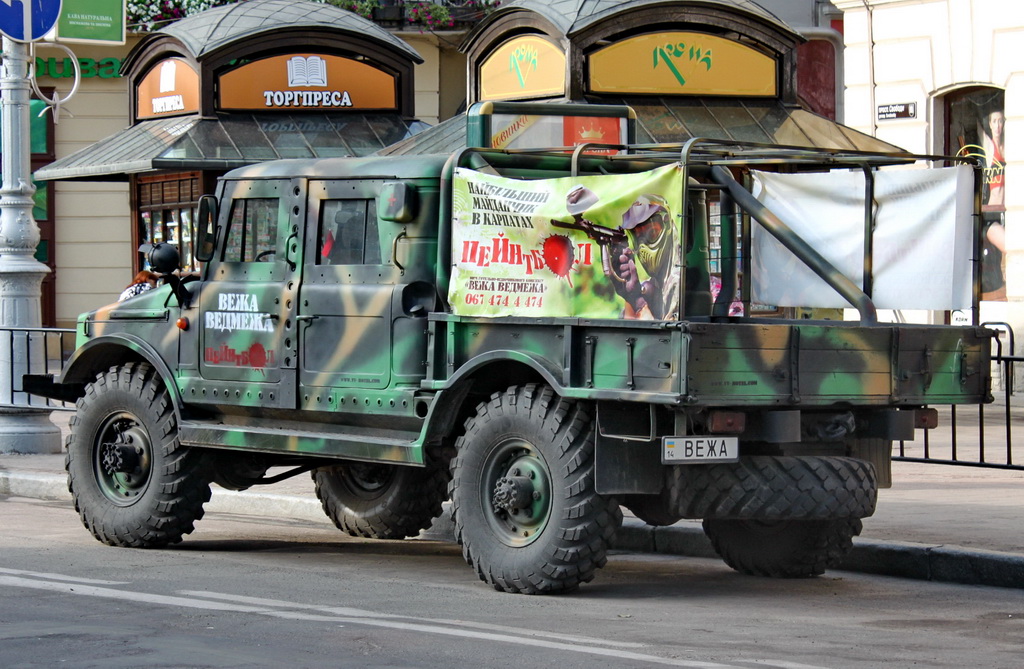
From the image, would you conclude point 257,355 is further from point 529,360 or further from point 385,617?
point 385,617

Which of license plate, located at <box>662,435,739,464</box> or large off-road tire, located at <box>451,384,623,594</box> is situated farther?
large off-road tire, located at <box>451,384,623,594</box>

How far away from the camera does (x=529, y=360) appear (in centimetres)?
822

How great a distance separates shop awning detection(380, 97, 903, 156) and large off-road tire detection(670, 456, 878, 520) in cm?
1082

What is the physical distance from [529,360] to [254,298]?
212 centimetres

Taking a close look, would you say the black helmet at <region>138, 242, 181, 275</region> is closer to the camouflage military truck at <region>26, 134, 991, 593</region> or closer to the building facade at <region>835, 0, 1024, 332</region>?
the camouflage military truck at <region>26, 134, 991, 593</region>

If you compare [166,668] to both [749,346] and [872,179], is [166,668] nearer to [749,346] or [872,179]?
[749,346]

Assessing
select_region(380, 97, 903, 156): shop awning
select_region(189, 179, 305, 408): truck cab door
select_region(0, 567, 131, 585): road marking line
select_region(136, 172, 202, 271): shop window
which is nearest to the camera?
select_region(0, 567, 131, 585): road marking line

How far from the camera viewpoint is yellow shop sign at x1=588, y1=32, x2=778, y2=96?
19281 mm

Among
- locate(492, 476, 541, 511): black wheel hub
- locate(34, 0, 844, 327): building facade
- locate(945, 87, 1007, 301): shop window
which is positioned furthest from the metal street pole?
locate(34, 0, 844, 327): building facade

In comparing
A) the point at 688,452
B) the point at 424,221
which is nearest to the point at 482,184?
the point at 424,221

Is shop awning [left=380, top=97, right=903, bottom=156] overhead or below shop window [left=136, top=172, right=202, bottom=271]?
overhead

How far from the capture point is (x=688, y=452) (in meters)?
A: 7.84

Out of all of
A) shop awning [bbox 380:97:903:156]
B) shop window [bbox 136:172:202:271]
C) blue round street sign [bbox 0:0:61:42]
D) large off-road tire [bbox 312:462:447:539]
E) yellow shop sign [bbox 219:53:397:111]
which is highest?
yellow shop sign [bbox 219:53:397:111]

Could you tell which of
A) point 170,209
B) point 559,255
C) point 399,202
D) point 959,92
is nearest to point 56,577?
point 399,202
